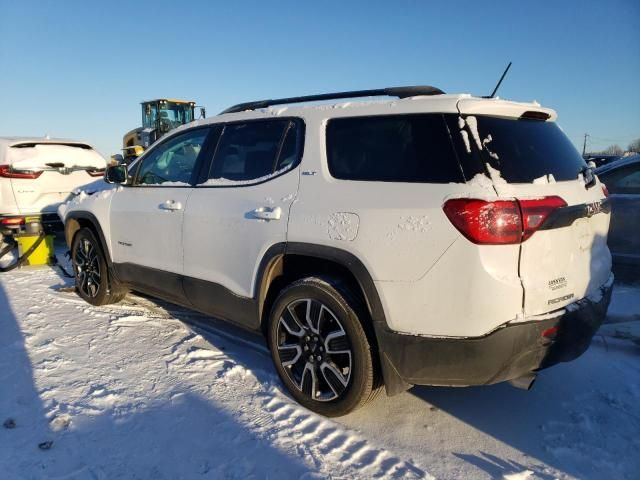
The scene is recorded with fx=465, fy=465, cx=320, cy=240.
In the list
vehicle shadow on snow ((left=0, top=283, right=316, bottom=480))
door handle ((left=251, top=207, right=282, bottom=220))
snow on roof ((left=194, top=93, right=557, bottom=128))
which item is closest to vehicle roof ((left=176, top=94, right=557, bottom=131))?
snow on roof ((left=194, top=93, right=557, bottom=128))

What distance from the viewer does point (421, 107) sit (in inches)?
101

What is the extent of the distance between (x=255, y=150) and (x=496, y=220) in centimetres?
183

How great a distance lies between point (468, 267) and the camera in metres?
2.26

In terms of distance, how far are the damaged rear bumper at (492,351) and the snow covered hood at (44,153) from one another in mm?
6225

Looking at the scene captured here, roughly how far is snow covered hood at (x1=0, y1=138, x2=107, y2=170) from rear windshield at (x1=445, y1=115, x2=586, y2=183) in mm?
6358

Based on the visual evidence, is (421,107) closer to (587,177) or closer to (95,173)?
(587,177)

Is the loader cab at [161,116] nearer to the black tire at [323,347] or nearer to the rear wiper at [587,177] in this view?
the black tire at [323,347]

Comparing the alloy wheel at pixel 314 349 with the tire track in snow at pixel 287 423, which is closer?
the tire track in snow at pixel 287 423

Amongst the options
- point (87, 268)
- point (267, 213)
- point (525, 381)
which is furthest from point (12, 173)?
point (525, 381)

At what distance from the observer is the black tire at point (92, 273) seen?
4789mm

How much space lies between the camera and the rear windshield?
7.77 feet

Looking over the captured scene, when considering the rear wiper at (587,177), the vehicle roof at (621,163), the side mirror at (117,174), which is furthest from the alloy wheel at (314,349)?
the vehicle roof at (621,163)

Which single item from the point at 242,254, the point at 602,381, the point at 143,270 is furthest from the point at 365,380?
the point at 143,270

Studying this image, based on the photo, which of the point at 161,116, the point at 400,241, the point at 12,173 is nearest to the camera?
the point at 400,241
